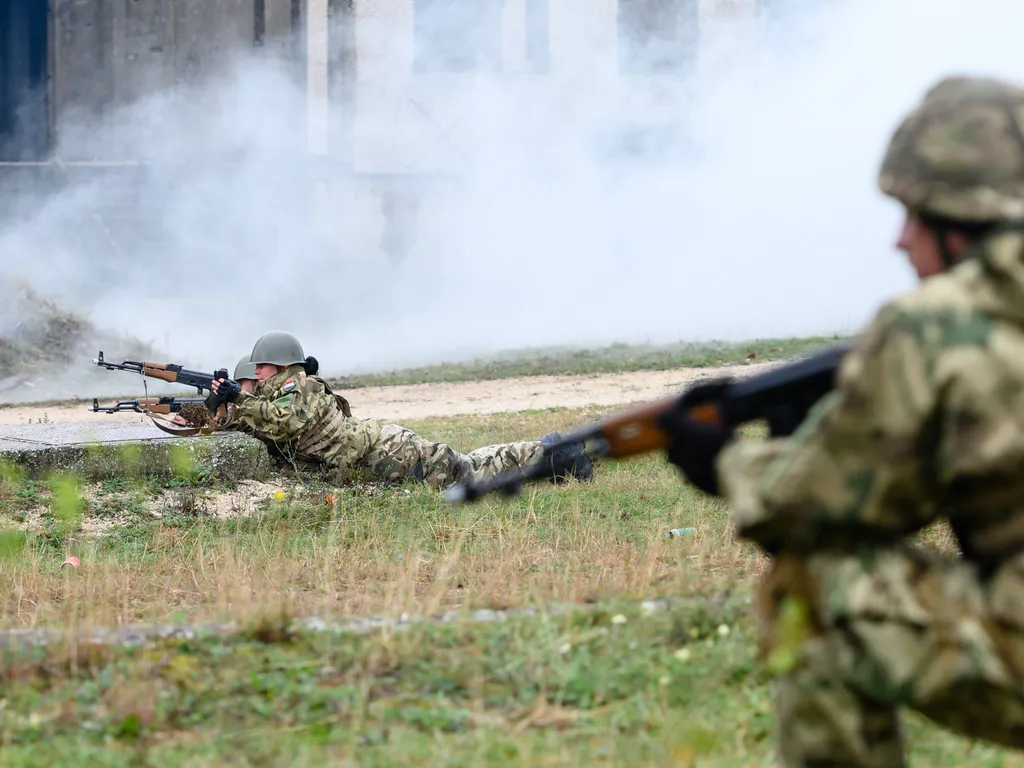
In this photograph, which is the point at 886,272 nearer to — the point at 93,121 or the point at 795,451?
the point at 93,121

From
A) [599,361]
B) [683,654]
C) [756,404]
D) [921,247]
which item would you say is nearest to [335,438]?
[683,654]

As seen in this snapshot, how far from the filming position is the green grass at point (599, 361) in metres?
13.3

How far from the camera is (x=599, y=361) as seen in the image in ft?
46.4

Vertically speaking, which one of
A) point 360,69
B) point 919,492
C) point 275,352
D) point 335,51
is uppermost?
point 335,51

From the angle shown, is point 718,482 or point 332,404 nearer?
point 718,482

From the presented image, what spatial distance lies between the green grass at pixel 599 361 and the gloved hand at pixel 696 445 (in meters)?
10.6

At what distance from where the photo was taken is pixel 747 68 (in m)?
17.0

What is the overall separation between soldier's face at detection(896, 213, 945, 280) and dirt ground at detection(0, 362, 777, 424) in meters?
8.31

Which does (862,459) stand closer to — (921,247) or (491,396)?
(921,247)

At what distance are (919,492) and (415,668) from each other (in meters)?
1.64

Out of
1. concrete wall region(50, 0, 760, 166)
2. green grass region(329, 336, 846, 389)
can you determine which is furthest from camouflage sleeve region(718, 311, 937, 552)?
concrete wall region(50, 0, 760, 166)

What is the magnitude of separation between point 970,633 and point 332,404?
5552 millimetres

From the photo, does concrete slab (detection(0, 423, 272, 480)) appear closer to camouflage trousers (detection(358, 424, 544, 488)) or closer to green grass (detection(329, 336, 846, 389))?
camouflage trousers (detection(358, 424, 544, 488))

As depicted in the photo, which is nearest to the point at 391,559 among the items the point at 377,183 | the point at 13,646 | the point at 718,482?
the point at 13,646
